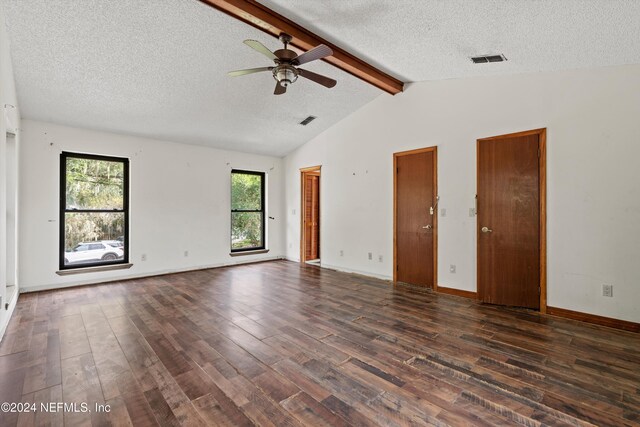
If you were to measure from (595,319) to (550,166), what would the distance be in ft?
5.73

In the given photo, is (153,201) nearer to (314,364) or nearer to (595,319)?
(314,364)

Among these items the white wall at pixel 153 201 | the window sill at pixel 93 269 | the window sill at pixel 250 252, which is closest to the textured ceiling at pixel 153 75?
the white wall at pixel 153 201

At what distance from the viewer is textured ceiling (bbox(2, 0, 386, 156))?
2.76 metres

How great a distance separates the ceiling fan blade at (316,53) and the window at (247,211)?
4.31 meters

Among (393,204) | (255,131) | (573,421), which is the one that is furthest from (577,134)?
(255,131)

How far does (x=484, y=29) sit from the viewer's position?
2793 millimetres

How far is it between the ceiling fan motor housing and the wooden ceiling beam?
483 mm

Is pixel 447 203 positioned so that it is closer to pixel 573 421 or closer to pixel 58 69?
pixel 573 421

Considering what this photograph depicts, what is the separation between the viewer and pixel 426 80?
458cm

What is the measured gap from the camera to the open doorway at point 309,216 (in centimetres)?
700

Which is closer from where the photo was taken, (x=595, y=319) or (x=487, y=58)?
(x=595, y=319)

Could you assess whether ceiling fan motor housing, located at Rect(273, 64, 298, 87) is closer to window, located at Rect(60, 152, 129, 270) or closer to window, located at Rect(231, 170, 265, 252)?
window, located at Rect(60, 152, 129, 270)

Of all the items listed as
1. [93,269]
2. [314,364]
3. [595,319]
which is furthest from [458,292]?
[93,269]

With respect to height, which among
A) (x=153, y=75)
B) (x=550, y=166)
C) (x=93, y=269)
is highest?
(x=153, y=75)
